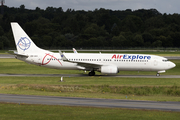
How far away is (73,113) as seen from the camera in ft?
69.3

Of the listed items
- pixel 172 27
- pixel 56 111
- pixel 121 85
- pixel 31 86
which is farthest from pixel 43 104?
pixel 172 27

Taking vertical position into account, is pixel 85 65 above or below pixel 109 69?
above

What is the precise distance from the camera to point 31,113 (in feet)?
69.1

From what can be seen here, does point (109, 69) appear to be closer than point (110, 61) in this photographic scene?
Yes

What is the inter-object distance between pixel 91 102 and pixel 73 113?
4.23 meters

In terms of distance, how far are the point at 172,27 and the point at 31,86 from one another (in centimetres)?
14656

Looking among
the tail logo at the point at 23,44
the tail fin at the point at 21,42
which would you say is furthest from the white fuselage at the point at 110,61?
the tail logo at the point at 23,44

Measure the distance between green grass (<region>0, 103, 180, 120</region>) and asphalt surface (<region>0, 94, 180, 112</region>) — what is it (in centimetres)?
141

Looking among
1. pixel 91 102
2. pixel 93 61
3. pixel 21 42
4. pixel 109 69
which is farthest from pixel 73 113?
pixel 21 42

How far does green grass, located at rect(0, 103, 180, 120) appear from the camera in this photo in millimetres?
20062

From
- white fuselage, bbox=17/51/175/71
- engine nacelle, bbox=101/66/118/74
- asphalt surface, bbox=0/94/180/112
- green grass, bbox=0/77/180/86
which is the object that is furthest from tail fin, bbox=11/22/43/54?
asphalt surface, bbox=0/94/180/112

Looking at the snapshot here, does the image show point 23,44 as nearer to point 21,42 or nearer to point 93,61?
point 21,42

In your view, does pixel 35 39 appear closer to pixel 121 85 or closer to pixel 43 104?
pixel 121 85

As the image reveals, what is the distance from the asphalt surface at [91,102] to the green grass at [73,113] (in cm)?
141
